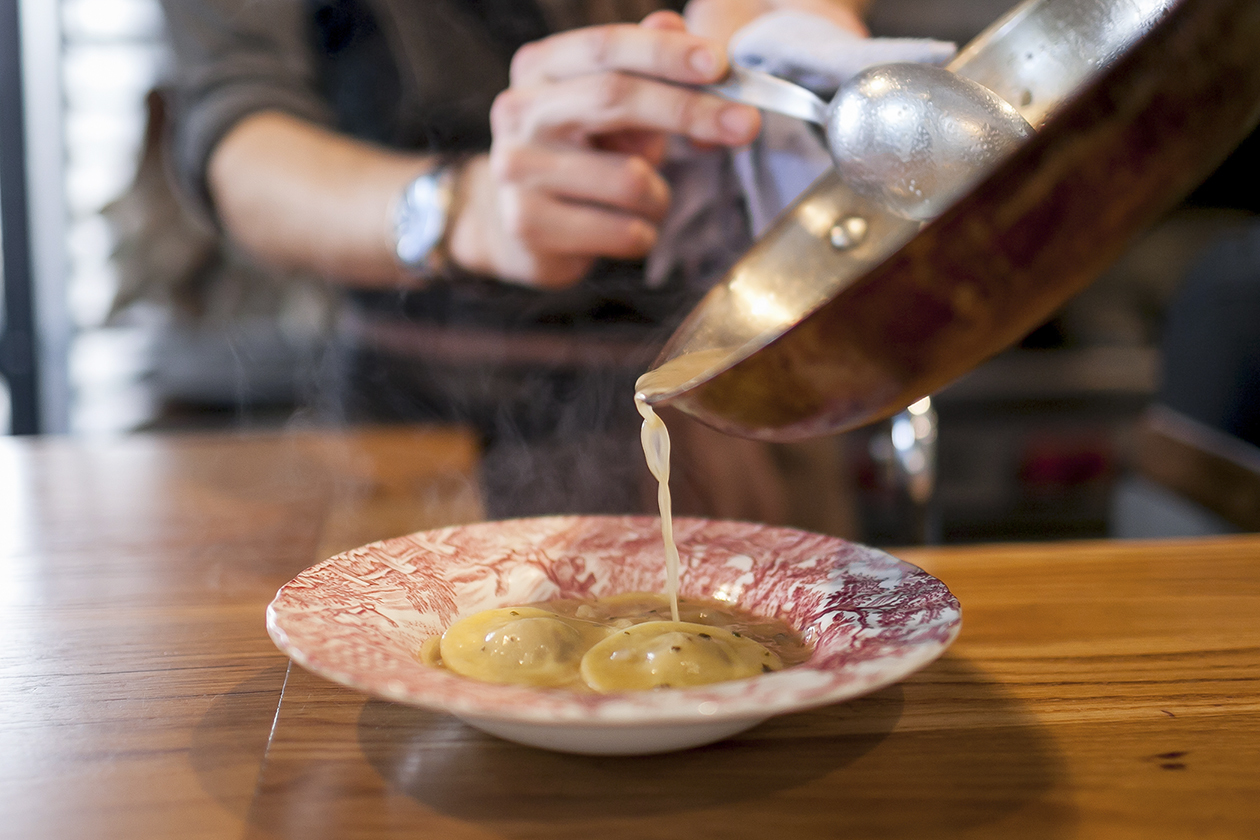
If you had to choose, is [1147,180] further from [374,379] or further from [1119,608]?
[374,379]

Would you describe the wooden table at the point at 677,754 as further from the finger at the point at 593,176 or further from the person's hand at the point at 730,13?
the person's hand at the point at 730,13

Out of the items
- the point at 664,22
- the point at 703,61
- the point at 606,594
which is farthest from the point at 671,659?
the point at 664,22

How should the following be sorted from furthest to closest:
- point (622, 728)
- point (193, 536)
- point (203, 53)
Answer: point (203, 53) → point (193, 536) → point (622, 728)

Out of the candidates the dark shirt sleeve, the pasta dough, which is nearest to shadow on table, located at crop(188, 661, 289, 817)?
the pasta dough

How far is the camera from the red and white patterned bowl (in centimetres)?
46

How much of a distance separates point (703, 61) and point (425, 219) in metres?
0.58

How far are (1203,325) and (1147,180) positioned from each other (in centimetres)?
152

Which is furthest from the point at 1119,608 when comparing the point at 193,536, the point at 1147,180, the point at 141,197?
the point at 141,197

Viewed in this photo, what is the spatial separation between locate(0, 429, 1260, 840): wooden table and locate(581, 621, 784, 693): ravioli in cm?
4

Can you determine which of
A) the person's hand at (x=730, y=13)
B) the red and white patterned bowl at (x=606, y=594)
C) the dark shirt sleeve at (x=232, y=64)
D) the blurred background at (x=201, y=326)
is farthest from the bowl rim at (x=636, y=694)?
the blurred background at (x=201, y=326)

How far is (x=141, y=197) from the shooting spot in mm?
2576

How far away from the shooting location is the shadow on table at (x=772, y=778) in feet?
1.60

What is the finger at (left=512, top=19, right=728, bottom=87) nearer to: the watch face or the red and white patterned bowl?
the watch face

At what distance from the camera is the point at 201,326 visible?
8.30ft
